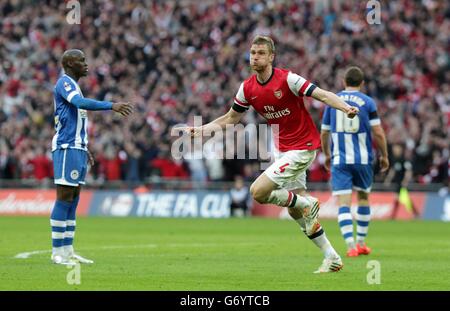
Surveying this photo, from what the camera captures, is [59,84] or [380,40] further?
[380,40]

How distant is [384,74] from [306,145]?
850 inches

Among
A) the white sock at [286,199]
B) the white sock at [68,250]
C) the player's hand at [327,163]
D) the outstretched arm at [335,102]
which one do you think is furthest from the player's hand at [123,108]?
the player's hand at [327,163]

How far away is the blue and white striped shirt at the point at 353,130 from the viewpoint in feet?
50.7

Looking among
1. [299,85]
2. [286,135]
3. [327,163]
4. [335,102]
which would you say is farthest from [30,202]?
[335,102]

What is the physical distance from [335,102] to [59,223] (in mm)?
3998

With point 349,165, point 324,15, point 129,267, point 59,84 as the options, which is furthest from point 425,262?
point 324,15

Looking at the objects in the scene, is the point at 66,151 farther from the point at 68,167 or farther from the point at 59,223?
the point at 59,223

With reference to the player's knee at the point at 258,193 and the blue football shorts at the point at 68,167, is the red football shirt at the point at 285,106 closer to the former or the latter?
the player's knee at the point at 258,193

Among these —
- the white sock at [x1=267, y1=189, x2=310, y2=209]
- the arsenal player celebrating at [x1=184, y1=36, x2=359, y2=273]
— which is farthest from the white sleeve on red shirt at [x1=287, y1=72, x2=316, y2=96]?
the white sock at [x1=267, y1=189, x2=310, y2=209]

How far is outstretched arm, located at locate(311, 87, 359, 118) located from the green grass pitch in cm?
182

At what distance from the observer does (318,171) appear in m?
30.5

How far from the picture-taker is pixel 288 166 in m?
12.0

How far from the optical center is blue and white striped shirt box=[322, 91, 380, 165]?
50.7ft
